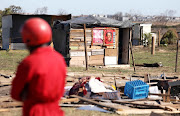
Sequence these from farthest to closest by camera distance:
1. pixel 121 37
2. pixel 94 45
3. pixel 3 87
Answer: pixel 121 37, pixel 94 45, pixel 3 87

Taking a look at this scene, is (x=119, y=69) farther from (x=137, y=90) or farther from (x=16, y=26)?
(x=16, y=26)

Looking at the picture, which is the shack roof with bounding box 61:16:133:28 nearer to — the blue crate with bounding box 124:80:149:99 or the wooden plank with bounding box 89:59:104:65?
the wooden plank with bounding box 89:59:104:65

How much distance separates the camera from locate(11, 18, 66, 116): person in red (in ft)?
11.3

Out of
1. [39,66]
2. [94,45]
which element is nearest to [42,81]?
[39,66]

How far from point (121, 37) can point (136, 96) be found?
12396 mm

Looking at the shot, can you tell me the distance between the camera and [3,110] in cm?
768

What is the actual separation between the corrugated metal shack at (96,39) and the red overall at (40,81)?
48.8 ft

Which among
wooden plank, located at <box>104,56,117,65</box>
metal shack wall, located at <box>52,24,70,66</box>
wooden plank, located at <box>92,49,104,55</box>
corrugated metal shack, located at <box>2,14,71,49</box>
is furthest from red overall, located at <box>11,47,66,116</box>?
corrugated metal shack, located at <box>2,14,71,49</box>

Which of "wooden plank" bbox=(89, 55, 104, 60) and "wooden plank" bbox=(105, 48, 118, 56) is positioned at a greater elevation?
"wooden plank" bbox=(105, 48, 118, 56)

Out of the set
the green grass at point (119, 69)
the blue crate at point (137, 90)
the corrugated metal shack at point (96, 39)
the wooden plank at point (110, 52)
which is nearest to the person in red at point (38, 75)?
the blue crate at point (137, 90)

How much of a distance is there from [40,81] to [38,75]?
0.07 metres

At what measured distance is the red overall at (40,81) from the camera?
3430 mm

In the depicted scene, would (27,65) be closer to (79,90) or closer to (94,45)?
(79,90)

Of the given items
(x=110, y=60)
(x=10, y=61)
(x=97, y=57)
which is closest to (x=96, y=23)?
(x=97, y=57)
